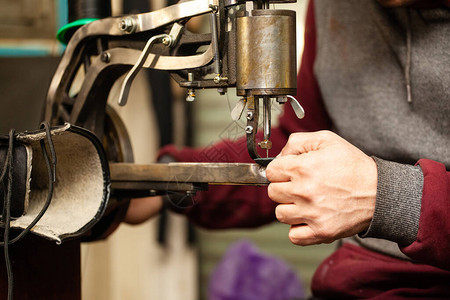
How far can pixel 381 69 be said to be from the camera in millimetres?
1143

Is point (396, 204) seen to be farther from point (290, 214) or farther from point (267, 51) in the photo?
point (267, 51)

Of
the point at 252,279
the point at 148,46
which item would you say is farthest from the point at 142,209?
the point at 252,279

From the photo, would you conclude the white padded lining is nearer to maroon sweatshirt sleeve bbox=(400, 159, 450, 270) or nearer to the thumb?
the thumb

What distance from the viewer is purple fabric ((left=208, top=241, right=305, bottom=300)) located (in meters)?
2.51

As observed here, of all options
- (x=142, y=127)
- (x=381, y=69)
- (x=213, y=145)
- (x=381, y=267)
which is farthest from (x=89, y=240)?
(x=142, y=127)

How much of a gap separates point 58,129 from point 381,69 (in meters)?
0.65

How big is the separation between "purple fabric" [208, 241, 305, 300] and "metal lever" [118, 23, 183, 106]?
67.1 inches

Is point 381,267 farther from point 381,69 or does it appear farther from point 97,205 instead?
point 97,205

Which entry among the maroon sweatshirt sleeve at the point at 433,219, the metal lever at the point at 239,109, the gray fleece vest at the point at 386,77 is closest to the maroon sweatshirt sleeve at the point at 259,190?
the gray fleece vest at the point at 386,77

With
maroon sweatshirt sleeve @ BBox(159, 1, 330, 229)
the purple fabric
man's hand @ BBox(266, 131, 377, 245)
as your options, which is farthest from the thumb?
the purple fabric

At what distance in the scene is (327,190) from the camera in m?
0.79

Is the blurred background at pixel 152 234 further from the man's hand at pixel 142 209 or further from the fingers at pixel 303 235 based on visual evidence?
the fingers at pixel 303 235

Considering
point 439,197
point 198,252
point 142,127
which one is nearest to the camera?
point 439,197

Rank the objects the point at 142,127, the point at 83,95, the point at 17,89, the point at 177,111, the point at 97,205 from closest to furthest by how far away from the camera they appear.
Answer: the point at 97,205
the point at 83,95
the point at 17,89
the point at 142,127
the point at 177,111
